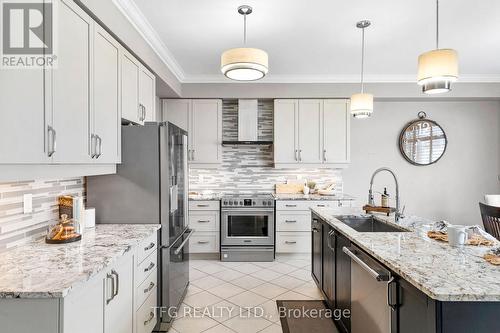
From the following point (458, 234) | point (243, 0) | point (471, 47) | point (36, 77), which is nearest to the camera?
point (36, 77)

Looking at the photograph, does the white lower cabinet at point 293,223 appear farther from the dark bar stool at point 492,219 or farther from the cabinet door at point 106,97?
the cabinet door at point 106,97

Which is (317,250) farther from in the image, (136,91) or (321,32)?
A: (136,91)

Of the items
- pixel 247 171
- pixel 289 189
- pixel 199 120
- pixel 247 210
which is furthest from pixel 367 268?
pixel 199 120

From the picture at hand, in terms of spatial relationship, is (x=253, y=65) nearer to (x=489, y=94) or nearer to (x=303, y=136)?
(x=303, y=136)

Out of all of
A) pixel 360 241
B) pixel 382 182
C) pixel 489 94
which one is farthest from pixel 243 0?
pixel 489 94

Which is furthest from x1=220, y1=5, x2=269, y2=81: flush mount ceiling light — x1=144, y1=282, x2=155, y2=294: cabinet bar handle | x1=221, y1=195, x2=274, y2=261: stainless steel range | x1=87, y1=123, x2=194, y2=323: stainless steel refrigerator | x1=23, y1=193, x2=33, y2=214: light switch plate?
x1=221, y1=195, x2=274, y2=261: stainless steel range

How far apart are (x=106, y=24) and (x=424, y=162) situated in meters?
4.85

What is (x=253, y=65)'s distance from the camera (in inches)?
87.8

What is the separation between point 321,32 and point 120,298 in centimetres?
290

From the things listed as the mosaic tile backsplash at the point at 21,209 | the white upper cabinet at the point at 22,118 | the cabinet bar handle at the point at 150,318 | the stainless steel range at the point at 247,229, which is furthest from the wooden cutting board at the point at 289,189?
the white upper cabinet at the point at 22,118

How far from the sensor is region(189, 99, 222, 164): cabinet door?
180 inches

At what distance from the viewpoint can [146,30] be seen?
2.83 m

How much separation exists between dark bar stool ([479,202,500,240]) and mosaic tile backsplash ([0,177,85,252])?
11.5 ft

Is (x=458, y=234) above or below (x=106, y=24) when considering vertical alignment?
below
